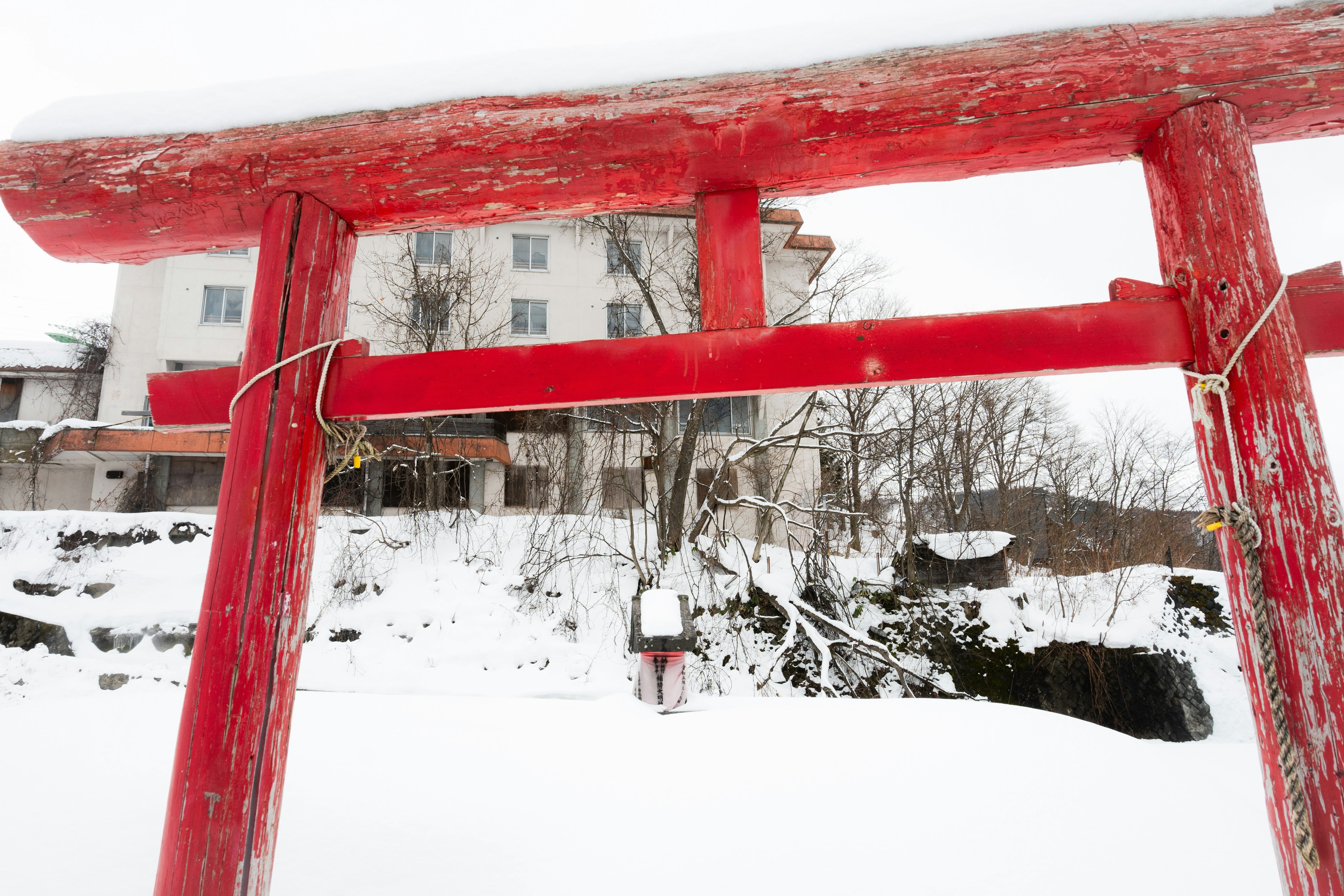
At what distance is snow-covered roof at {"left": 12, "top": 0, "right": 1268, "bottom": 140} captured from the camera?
1867 mm

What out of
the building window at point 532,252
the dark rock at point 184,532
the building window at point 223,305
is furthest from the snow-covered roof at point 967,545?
the building window at point 223,305

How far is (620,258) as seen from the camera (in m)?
13.1

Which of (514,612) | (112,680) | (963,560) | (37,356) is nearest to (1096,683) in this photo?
(963,560)

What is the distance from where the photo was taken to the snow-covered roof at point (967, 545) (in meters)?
10.1

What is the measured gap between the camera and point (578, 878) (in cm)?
198

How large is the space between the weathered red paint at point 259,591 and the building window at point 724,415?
9767 mm

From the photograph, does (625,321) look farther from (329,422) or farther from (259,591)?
(259,591)

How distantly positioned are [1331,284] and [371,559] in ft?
34.2

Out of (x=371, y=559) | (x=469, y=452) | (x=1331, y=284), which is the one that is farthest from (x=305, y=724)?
(x=469, y=452)

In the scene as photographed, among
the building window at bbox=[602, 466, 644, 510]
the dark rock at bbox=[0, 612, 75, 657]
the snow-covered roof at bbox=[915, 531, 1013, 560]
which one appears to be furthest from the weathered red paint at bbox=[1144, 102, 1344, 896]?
the dark rock at bbox=[0, 612, 75, 657]

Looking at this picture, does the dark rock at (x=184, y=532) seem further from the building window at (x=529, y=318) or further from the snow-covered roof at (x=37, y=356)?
the snow-covered roof at (x=37, y=356)

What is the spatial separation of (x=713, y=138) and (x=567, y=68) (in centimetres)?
53

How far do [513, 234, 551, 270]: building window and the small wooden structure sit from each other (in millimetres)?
12508

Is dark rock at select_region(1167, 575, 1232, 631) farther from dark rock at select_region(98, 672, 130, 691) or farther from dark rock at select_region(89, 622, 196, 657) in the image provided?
dark rock at select_region(98, 672, 130, 691)
